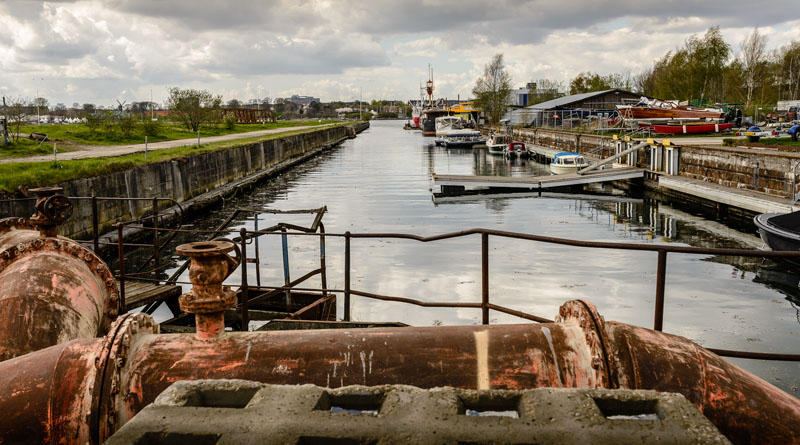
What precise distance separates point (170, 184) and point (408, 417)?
82.4 ft

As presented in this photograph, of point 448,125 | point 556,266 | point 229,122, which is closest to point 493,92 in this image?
point 448,125

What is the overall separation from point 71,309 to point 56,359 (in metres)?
2.11

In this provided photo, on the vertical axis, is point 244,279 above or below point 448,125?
below

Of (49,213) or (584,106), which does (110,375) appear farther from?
(584,106)

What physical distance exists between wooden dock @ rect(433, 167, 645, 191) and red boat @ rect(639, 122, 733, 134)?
1238 centimetres

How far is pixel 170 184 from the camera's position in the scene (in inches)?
1000

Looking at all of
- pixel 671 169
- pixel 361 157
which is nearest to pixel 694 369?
pixel 671 169

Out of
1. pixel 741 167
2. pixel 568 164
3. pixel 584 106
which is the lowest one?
pixel 568 164

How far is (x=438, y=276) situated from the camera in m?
16.9

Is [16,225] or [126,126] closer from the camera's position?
[16,225]

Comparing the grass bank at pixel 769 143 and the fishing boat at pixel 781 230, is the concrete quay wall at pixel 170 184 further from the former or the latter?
the grass bank at pixel 769 143

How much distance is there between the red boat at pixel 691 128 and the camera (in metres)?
44.3

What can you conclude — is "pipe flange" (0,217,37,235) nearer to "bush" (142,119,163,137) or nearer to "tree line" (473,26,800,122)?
"bush" (142,119,163,137)

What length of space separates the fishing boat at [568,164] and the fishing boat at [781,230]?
2284 centimetres
